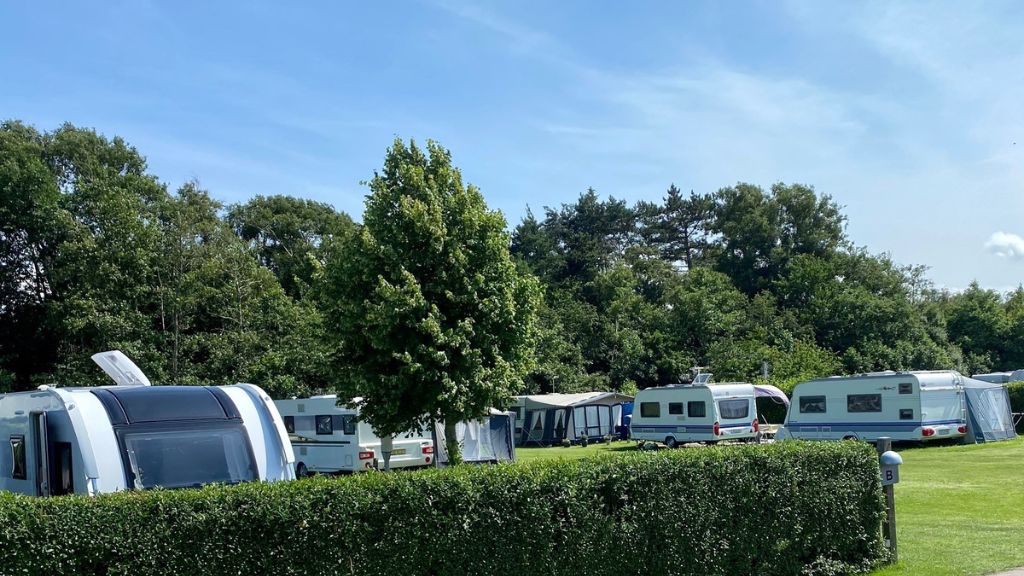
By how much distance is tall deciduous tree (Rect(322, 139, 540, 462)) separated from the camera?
49.6 feet

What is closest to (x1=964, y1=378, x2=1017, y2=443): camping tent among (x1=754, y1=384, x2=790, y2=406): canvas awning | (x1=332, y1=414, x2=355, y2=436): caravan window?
(x1=754, y1=384, x2=790, y2=406): canvas awning

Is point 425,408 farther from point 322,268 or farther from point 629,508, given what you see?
point 629,508

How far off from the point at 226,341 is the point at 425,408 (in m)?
18.6

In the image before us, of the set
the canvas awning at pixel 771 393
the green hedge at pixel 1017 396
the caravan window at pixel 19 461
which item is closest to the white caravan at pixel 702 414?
the canvas awning at pixel 771 393

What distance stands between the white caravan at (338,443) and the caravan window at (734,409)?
1012 centimetres

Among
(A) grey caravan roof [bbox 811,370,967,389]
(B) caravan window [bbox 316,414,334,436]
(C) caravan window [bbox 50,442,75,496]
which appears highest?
(C) caravan window [bbox 50,442,75,496]

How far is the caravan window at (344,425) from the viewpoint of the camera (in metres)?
21.2

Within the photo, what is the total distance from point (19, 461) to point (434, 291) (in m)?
7.64

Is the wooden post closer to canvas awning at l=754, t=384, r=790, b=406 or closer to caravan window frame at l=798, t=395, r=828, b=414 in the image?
caravan window frame at l=798, t=395, r=828, b=414

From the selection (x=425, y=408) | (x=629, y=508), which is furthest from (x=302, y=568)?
(x=425, y=408)

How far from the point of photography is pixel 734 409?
91.0 ft

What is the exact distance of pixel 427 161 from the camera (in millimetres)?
16766

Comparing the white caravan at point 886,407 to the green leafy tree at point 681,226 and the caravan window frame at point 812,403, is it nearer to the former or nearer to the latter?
the caravan window frame at point 812,403

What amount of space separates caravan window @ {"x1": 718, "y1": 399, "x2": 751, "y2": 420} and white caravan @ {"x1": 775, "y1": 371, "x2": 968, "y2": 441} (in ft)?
4.92
